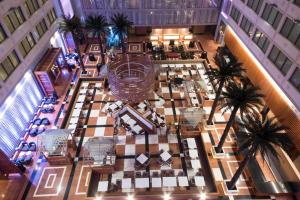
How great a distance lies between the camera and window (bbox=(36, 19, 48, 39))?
23.3m

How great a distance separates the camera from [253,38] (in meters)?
23.0

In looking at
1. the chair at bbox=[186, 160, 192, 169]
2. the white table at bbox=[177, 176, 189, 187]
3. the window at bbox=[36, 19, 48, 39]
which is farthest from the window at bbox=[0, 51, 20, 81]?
the chair at bbox=[186, 160, 192, 169]

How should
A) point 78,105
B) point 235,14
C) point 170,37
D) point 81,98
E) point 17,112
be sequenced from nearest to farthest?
1. point 17,112
2. point 78,105
3. point 81,98
4. point 235,14
5. point 170,37

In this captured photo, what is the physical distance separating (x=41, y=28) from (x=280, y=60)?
25.1m

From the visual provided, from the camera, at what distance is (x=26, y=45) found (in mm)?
21000

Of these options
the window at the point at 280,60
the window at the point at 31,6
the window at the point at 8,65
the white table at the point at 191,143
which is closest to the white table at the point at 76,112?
the window at the point at 8,65

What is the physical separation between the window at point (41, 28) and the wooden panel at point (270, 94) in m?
23.7

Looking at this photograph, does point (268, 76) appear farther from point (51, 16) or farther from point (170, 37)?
point (51, 16)

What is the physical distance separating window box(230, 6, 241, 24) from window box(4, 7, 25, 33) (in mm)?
24534

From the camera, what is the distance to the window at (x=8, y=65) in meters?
17.3

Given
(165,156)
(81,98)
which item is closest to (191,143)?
(165,156)

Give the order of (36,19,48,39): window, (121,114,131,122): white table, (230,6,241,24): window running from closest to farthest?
(121,114,131,122): white table → (36,19,48,39): window → (230,6,241,24): window

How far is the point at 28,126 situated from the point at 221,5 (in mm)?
30323

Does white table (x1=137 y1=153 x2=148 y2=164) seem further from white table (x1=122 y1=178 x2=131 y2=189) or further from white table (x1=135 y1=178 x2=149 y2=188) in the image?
white table (x1=122 y1=178 x2=131 y2=189)
